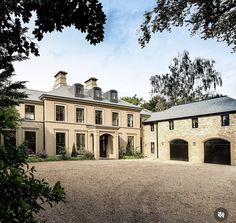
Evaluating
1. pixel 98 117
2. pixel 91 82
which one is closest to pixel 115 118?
pixel 98 117

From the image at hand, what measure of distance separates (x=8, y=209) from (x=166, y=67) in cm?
4301

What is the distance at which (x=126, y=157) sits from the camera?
1174 inches

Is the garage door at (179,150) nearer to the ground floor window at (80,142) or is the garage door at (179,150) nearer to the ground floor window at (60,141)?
the ground floor window at (80,142)

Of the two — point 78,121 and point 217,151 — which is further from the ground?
point 78,121

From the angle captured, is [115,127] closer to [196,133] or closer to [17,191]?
[196,133]

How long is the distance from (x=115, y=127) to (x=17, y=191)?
88.6 ft

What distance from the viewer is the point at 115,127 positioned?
2898 cm

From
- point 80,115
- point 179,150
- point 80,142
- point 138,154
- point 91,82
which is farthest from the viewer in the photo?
point 91,82

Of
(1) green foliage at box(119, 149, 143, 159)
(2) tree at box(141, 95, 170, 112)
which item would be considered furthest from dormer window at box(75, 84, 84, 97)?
(2) tree at box(141, 95, 170, 112)

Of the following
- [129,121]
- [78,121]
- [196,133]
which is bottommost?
[196,133]

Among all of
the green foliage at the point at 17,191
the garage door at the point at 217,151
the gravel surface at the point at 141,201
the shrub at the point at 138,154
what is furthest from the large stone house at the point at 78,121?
the green foliage at the point at 17,191

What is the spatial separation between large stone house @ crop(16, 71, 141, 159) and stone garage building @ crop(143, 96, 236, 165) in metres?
3.62

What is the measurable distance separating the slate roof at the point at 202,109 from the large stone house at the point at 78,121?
428 cm

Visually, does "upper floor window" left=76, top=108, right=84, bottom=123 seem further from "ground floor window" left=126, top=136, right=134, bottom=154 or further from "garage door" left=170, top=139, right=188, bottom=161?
"garage door" left=170, top=139, right=188, bottom=161
